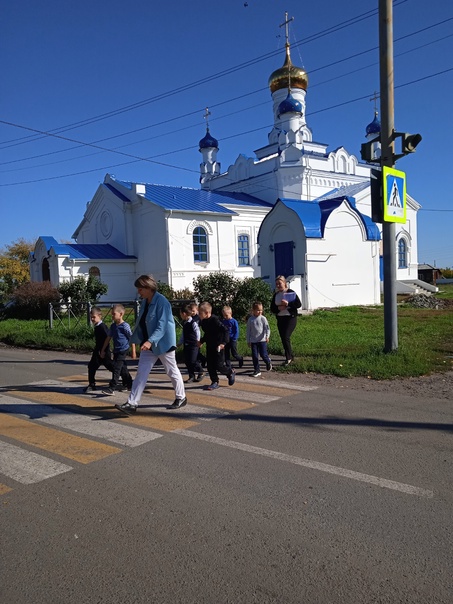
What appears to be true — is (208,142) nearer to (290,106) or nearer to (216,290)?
(290,106)

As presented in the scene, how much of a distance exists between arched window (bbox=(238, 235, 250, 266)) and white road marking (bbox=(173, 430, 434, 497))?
94.0 feet

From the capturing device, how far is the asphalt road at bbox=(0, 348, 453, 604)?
2.79 m

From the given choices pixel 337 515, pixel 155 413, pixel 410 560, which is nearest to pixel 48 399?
pixel 155 413

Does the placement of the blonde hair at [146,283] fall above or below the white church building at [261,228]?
below

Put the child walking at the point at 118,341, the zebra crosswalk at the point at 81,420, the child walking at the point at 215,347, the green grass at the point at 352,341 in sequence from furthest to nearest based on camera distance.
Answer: the green grass at the point at 352,341, the child walking at the point at 215,347, the child walking at the point at 118,341, the zebra crosswalk at the point at 81,420

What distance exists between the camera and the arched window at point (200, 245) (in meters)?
31.0

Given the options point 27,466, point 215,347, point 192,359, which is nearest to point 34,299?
point 192,359

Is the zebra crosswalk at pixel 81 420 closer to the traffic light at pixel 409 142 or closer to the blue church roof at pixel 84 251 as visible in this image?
the traffic light at pixel 409 142

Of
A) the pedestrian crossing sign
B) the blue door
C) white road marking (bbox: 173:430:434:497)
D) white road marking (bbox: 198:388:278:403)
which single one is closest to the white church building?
the blue door

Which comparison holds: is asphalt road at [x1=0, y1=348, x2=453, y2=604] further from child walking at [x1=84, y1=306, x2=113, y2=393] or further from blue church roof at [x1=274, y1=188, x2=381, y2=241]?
blue church roof at [x1=274, y1=188, x2=381, y2=241]

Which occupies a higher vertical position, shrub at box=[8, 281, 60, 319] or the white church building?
the white church building

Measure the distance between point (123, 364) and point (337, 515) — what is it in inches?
198

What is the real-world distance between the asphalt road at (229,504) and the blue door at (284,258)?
50.1ft

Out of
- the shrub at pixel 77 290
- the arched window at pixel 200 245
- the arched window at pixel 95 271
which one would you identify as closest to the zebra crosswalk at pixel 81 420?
the shrub at pixel 77 290
